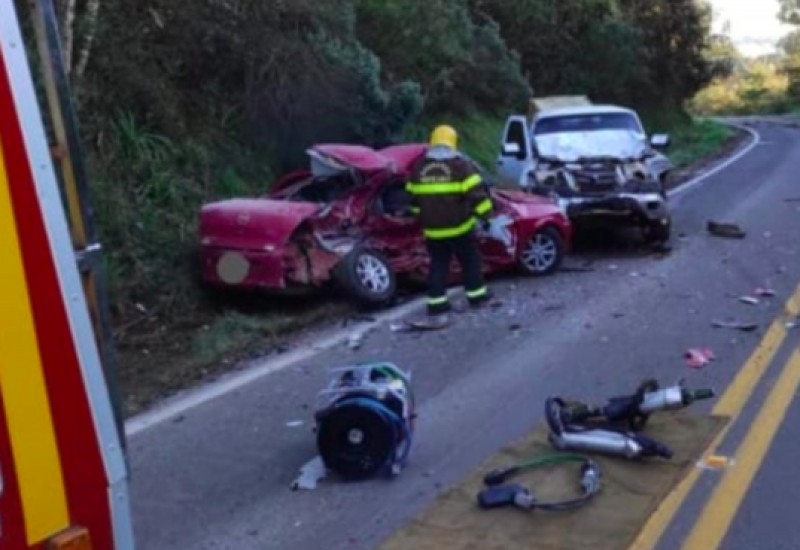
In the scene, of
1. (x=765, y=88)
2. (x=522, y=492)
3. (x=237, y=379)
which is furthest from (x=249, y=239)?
(x=765, y=88)

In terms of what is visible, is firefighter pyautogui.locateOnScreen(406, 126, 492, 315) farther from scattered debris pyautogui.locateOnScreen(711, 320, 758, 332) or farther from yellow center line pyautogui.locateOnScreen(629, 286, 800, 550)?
yellow center line pyautogui.locateOnScreen(629, 286, 800, 550)

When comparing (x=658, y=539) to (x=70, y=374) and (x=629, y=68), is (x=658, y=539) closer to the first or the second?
(x=70, y=374)

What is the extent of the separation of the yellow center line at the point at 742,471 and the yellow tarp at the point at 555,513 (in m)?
0.23

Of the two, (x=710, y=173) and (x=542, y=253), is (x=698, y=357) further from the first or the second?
(x=710, y=173)

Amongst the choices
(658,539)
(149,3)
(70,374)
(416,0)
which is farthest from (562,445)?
(416,0)

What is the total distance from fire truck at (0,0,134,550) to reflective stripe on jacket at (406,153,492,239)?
27.8ft

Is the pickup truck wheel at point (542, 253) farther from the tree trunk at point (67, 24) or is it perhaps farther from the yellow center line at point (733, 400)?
the tree trunk at point (67, 24)

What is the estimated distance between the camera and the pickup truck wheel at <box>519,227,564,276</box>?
41.4 feet

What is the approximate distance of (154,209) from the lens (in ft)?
40.7

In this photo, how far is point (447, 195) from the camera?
10609 mm

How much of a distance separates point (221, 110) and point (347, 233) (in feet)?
17.4

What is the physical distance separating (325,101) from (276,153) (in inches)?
44.4

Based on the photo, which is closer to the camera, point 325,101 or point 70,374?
point 70,374

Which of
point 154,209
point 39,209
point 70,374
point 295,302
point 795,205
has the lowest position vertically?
point 795,205
